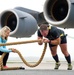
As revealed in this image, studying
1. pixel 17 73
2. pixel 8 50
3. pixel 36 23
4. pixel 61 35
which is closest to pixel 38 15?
pixel 36 23

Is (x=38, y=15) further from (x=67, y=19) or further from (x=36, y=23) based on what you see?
(x=67, y=19)

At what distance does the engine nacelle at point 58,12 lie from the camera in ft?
31.9

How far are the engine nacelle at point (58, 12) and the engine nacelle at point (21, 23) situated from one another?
1.32 metres

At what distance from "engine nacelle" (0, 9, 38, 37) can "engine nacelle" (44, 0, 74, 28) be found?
4.34ft

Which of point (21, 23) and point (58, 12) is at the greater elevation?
point (58, 12)

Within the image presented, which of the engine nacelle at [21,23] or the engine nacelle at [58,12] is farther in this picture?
the engine nacelle at [21,23]

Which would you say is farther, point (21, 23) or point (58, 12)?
point (21, 23)

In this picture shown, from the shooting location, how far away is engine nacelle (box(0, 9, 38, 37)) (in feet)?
37.8

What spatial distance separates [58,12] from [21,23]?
1.58 meters

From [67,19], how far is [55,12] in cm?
88

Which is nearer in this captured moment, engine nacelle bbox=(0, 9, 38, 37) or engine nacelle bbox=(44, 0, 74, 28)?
engine nacelle bbox=(44, 0, 74, 28)

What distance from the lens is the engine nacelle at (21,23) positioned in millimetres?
11531

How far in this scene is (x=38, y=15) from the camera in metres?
12.4

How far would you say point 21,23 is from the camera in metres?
11.6
